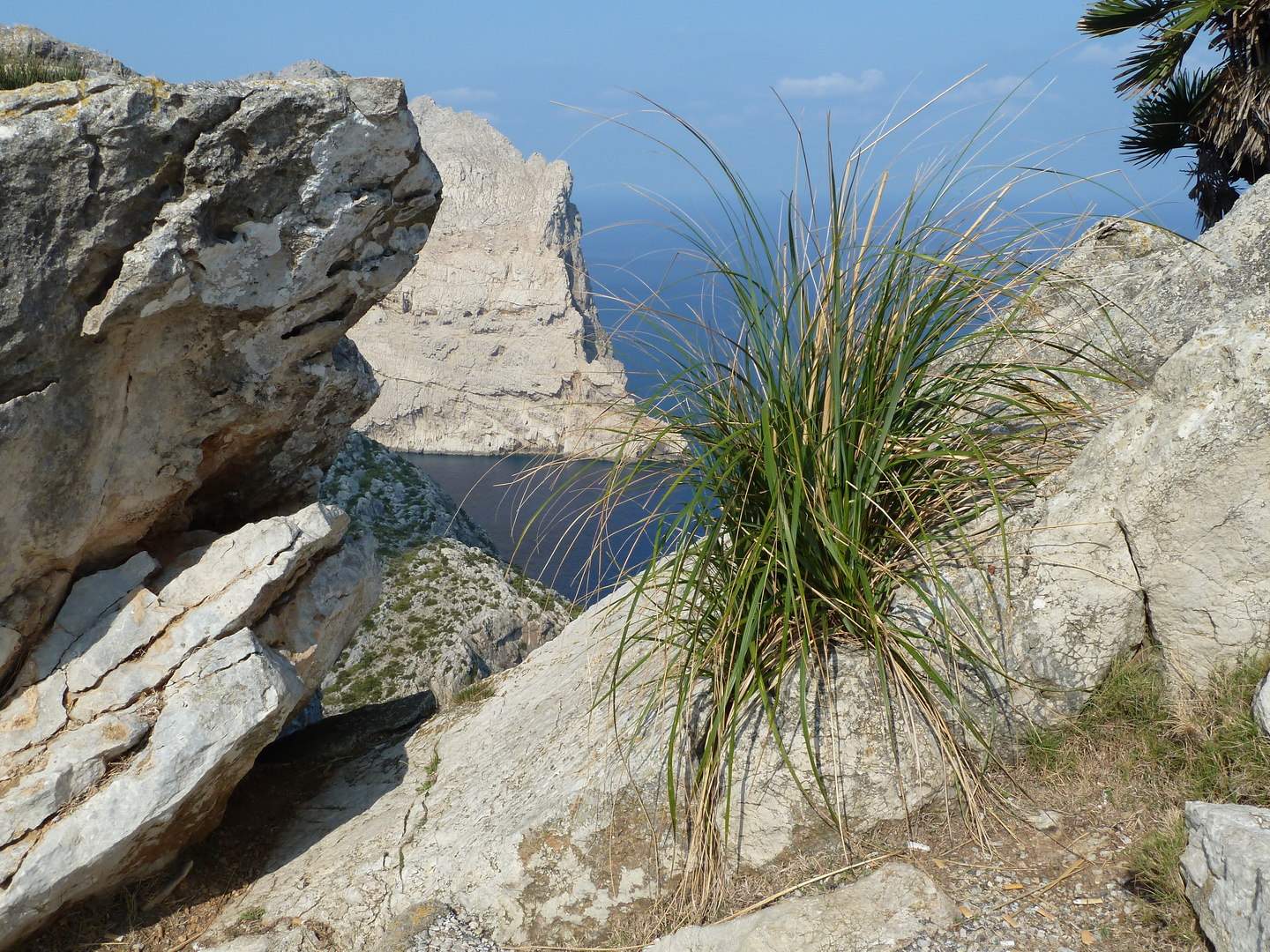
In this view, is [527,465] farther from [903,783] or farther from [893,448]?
[903,783]

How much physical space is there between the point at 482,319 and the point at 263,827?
9357cm

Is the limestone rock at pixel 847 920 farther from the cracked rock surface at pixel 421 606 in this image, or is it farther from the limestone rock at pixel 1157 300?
the cracked rock surface at pixel 421 606

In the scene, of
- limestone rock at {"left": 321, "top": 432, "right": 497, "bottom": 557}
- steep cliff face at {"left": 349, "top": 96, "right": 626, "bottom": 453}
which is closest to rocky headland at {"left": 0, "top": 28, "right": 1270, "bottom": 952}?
limestone rock at {"left": 321, "top": 432, "right": 497, "bottom": 557}

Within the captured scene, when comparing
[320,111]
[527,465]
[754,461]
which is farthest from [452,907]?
[320,111]

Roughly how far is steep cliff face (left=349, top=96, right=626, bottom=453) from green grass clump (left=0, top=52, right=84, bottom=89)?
262 ft

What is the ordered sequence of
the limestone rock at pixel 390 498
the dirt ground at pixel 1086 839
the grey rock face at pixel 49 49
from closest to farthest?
the dirt ground at pixel 1086 839, the grey rock face at pixel 49 49, the limestone rock at pixel 390 498

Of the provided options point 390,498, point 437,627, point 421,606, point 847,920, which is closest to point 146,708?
point 847,920

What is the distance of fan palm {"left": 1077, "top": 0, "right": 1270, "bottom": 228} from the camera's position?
873cm

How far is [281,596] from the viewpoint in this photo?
490cm

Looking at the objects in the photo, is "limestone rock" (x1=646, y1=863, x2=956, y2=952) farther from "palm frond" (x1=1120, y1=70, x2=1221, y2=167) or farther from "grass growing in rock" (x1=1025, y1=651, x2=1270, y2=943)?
"palm frond" (x1=1120, y1=70, x2=1221, y2=167)

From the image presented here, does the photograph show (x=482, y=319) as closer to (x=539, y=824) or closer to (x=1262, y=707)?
(x=539, y=824)

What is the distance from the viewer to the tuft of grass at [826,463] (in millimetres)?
3275

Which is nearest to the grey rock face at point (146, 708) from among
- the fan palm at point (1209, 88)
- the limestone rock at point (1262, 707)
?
the limestone rock at point (1262, 707)

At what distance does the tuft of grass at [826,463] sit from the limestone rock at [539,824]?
0.14m
